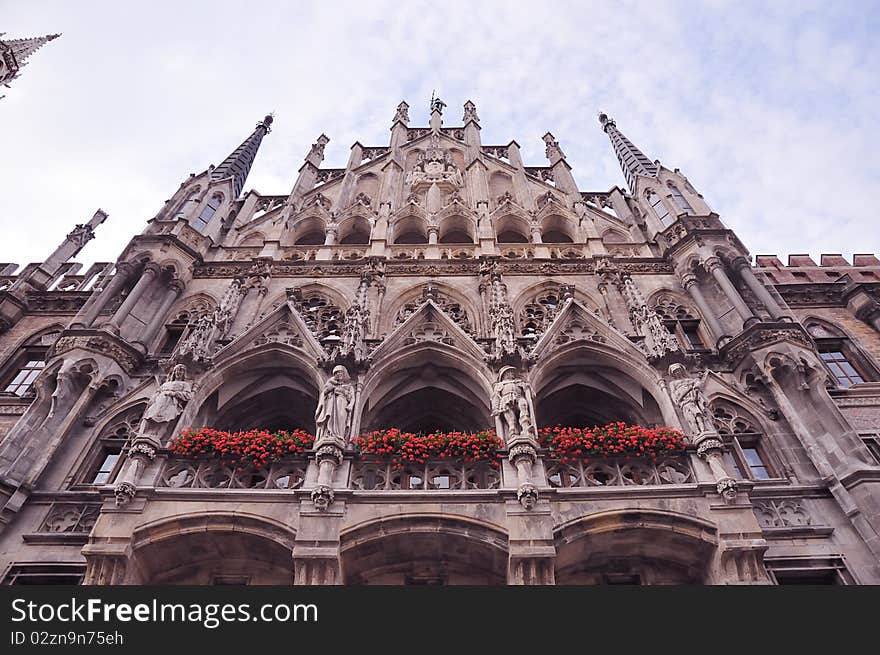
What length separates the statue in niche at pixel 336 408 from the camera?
37.9 feet

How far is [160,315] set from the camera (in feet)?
53.3

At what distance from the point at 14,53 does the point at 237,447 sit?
3433 centimetres

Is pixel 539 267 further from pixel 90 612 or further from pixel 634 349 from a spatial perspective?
pixel 90 612

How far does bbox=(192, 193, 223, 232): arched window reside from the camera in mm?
20039

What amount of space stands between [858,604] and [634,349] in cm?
688

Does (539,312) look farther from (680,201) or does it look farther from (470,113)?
(470,113)

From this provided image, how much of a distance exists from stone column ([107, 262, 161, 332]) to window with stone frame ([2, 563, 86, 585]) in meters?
5.88

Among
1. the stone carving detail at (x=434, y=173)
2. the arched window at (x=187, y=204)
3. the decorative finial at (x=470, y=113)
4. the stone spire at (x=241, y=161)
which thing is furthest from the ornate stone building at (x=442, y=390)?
the decorative finial at (x=470, y=113)

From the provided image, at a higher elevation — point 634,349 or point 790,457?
point 634,349

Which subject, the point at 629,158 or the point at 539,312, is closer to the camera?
the point at 539,312

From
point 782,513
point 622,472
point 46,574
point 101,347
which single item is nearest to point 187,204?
point 101,347

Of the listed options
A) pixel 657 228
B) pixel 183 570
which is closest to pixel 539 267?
pixel 657 228

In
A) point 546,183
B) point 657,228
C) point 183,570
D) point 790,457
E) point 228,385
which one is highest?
point 546,183

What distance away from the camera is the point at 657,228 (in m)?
19.3
